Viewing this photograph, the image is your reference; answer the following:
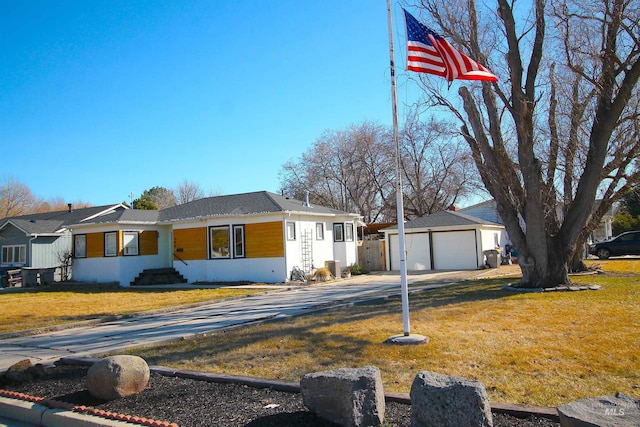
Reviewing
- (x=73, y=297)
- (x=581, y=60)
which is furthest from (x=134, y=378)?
(x=73, y=297)

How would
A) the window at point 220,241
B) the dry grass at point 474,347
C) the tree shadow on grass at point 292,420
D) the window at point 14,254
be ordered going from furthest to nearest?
the window at point 14,254
the window at point 220,241
the dry grass at point 474,347
the tree shadow on grass at point 292,420

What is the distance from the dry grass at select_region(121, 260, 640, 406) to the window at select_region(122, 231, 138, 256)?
1747cm

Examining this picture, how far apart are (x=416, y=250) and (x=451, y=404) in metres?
25.8

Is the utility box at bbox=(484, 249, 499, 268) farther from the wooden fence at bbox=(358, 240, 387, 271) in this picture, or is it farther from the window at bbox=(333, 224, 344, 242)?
the window at bbox=(333, 224, 344, 242)

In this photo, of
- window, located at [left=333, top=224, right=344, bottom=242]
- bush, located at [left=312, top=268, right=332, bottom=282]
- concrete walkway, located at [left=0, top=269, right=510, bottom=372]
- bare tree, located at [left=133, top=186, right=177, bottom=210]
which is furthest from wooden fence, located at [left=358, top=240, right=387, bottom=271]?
bare tree, located at [left=133, top=186, right=177, bottom=210]

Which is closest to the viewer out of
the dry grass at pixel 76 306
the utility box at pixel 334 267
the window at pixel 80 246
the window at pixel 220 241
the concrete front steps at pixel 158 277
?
the dry grass at pixel 76 306

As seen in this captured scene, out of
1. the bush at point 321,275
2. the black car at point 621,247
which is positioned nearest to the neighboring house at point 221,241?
the bush at point 321,275

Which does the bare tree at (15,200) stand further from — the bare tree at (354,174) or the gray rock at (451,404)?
the gray rock at (451,404)

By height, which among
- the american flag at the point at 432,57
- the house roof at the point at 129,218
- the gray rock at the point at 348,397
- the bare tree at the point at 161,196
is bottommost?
the gray rock at the point at 348,397

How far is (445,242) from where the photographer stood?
28.5 meters

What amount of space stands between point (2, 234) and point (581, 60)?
113 ft

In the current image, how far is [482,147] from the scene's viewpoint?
48.4 feet

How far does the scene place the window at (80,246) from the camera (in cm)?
Answer: 2741

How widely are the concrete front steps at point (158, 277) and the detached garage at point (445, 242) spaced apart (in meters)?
11.9
